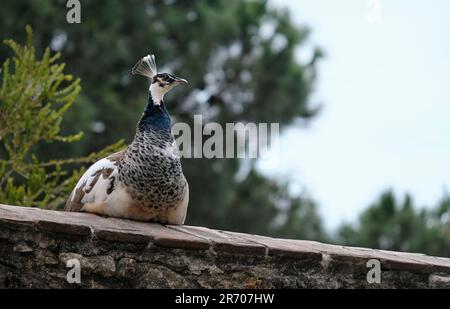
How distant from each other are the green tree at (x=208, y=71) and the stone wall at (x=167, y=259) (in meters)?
9.27

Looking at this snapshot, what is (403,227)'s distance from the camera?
612 inches

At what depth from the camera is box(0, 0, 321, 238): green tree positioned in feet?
43.3

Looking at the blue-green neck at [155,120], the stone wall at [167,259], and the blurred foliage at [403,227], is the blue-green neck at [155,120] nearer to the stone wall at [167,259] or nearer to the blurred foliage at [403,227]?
the stone wall at [167,259]

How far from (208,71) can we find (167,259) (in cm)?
1132

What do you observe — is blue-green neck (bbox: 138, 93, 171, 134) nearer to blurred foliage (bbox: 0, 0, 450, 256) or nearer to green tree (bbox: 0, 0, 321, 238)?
blurred foliage (bbox: 0, 0, 450, 256)

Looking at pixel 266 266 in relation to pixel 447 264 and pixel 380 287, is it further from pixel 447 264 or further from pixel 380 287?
pixel 447 264

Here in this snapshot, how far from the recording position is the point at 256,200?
16188 millimetres

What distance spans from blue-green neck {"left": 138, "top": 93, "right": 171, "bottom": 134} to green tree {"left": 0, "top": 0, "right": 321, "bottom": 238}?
838 cm

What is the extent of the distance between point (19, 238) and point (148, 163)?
109 cm

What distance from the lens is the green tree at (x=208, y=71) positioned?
13.2m

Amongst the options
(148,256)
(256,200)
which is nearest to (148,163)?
(148,256)

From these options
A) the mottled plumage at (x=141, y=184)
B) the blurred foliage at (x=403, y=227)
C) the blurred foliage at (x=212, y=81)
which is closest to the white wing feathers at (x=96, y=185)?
the mottled plumage at (x=141, y=184)

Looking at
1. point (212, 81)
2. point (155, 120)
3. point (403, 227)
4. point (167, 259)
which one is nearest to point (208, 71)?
point (212, 81)

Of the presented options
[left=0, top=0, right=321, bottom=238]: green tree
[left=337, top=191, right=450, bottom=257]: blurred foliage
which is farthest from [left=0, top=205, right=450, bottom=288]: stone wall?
[left=337, top=191, right=450, bottom=257]: blurred foliage
